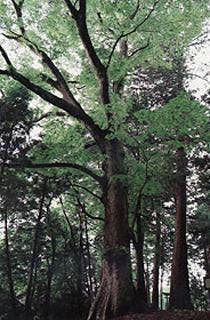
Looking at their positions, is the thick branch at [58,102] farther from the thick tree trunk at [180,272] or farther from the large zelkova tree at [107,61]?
the thick tree trunk at [180,272]

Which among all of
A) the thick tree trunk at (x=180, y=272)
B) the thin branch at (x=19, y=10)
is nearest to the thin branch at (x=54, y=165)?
the thick tree trunk at (x=180, y=272)

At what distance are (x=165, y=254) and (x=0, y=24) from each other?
637 inches

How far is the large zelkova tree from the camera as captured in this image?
390 inches

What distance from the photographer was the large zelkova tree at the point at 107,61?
9.91 m

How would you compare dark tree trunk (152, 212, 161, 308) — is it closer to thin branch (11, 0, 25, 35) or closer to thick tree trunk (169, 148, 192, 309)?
thick tree trunk (169, 148, 192, 309)

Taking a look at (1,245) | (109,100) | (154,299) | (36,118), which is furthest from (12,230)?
(109,100)


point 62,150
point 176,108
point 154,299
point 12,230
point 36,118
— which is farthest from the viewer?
point 12,230

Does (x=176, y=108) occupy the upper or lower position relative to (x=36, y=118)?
lower

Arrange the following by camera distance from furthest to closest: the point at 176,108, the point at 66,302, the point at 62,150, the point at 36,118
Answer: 1. the point at 66,302
2. the point at 36,118
3. the point at 62,150
4. the point at 176,108

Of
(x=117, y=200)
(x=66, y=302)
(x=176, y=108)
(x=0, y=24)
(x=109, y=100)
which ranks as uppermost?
(x=0, y=24)

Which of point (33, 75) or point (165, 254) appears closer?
point (33, 75)

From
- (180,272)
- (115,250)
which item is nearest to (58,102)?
(115,250)

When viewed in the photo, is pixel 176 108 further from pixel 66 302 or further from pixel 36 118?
pixel 66 302

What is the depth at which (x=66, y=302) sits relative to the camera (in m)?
16.4
